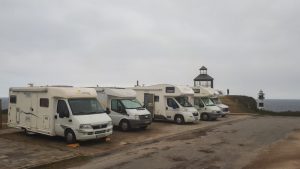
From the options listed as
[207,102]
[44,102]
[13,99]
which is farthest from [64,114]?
[207,102]

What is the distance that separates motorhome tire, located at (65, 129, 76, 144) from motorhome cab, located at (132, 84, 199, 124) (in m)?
10.3

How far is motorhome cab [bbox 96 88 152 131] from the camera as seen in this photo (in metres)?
19.7

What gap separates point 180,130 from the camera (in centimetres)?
2061

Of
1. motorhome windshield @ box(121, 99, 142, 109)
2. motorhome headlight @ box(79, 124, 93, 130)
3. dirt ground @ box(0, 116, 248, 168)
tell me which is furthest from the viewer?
motorhome windshield @ box(121, 99, 142, 109)

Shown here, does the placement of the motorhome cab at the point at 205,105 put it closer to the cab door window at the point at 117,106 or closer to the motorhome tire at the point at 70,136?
the cab door window at the point at 117,106

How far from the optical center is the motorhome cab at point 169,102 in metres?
24.1

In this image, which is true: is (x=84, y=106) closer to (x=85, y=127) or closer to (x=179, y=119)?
(x=85, y=127)

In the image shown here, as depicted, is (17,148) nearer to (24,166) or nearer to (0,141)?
(0,141)

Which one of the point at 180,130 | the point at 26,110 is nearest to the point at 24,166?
the point at 26,110

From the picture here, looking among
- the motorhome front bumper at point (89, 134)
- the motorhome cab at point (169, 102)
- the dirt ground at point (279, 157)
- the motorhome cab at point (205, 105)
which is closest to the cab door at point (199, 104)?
the motorhome cab at point (205, 105)

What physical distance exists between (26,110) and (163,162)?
27.9 feet

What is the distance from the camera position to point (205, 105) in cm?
2836

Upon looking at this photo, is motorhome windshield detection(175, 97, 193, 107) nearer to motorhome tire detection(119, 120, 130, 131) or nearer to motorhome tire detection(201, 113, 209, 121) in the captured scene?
motorhome tire detection(201, 113, 209, 121)

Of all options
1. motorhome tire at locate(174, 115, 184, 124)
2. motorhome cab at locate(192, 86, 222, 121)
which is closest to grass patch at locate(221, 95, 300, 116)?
motorhome cab at locate(192, 86, 222, 121)
